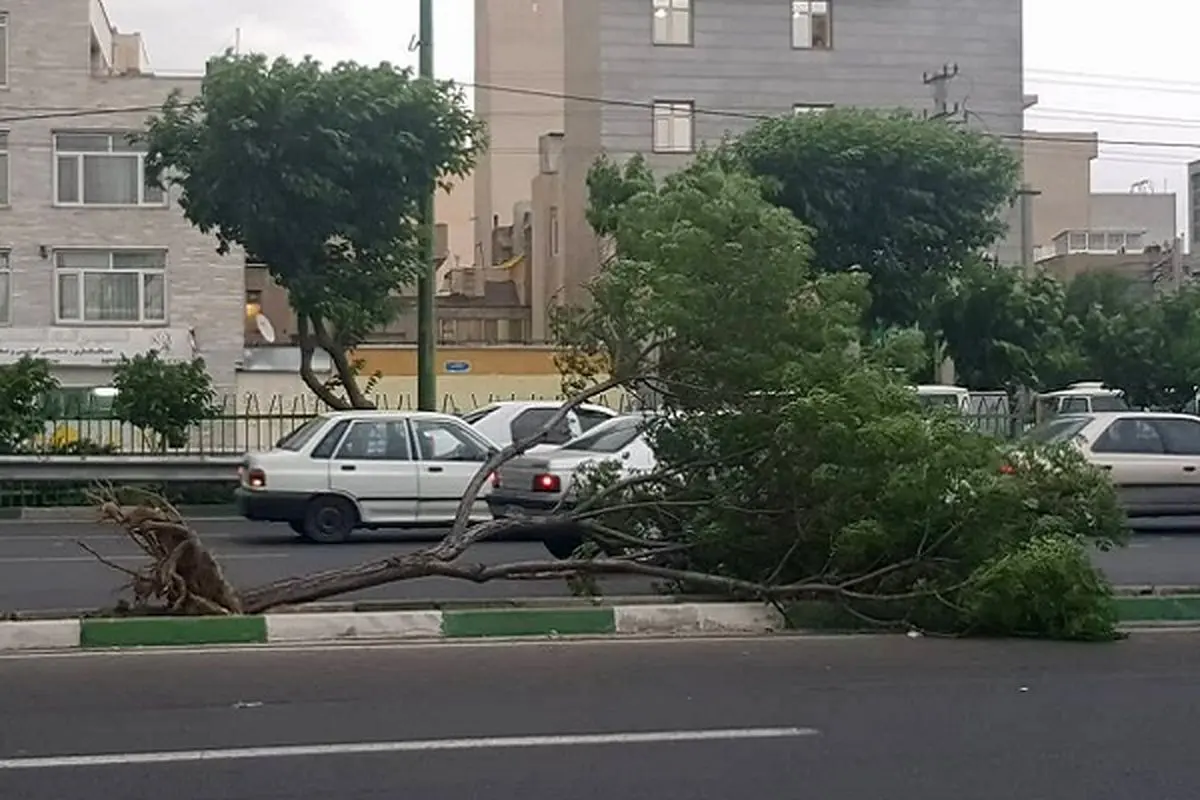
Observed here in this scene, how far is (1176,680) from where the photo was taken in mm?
10234

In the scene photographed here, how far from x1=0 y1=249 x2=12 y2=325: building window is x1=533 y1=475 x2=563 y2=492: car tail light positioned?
→ 27015 millimetres

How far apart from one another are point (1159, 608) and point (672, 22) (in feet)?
111

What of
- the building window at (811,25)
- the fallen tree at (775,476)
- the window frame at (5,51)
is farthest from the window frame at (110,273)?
the fallen tree at (775,476)

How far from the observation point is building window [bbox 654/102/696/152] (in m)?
44.3

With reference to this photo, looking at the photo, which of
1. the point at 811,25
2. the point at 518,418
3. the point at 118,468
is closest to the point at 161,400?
the point at 118,468

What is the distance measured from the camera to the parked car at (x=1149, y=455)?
73.2 feet

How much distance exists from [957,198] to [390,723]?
25.7 m

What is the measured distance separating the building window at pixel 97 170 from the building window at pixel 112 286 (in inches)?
49.8

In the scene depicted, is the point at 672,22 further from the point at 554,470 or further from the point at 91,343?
the point at 554,470

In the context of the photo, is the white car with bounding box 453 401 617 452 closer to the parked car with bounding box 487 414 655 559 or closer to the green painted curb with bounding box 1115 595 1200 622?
the parked car with bounding box 487 414 655 559

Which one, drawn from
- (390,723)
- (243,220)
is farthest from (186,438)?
(390,723)

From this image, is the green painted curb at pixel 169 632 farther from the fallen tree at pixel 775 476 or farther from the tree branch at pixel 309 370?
the tree branch at pixel 309 370

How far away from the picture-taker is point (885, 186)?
32219 mm

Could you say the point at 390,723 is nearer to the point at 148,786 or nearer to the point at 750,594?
the point at 148,786
